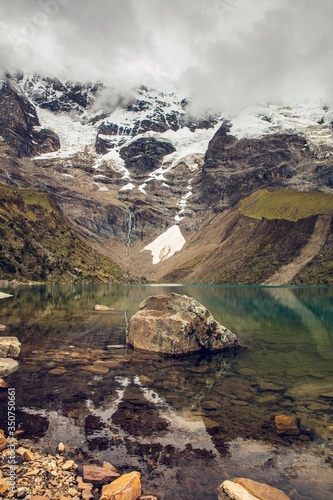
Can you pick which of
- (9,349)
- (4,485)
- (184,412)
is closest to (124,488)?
(4,485)

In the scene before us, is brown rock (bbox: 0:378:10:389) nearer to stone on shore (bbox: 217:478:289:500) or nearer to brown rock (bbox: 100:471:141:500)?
brown rock (bbox: 100:471:141:500)

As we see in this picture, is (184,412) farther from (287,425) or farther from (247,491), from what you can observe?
(247,491)

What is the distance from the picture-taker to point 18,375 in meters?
18.0

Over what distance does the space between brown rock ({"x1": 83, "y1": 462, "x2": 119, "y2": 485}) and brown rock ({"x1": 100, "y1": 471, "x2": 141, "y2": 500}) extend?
422 millimetres

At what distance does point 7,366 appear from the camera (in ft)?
62.4

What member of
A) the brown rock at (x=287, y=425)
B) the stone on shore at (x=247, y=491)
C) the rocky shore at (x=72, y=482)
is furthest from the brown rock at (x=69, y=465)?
the brown rock at (x=287, y=425)

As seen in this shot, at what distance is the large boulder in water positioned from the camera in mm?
24953

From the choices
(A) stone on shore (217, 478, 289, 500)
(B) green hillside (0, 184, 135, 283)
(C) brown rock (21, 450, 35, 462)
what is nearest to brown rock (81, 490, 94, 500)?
(C) brown rock (21, 450, 35, 462)

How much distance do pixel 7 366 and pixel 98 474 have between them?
1211 cm

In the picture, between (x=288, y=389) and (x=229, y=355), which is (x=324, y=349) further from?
(x=288, y=389)

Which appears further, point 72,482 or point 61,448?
point 61,448

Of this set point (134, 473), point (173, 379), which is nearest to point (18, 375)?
point (173, 379)

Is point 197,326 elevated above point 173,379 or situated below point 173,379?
above

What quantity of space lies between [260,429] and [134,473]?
575 cm
